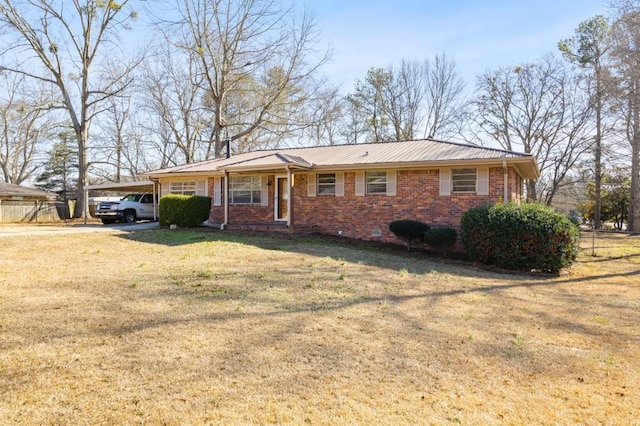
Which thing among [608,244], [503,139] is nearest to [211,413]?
[608,244]

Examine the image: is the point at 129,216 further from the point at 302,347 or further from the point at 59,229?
the point at 302,347

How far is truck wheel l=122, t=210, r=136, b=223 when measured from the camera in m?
20.4

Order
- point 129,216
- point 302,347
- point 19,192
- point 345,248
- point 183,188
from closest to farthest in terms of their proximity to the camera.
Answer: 1. point 302,347
2. point 345,248
3. point 183,188
4. point 129,216
5. point 19,192

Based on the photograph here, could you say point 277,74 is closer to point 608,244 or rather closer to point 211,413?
point 608,244

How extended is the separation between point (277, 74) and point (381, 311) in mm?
20488

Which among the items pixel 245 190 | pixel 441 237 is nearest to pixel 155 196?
pixel 245 190

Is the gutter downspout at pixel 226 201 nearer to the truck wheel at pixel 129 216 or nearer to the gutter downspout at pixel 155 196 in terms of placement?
A: the gutter downspout at pixel 155 196

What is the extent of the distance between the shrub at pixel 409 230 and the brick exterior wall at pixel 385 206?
80cm

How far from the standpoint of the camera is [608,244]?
17266 mm

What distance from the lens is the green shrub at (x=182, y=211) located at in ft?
51.0

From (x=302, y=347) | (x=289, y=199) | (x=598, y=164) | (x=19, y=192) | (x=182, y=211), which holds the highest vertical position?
(x=598, y=164)

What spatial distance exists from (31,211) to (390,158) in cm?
2121

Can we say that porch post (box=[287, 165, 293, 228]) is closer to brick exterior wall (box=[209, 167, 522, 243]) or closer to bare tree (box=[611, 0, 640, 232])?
brick exterior wall (box=[209, 167, 522, 243])

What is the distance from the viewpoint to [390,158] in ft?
47.2
